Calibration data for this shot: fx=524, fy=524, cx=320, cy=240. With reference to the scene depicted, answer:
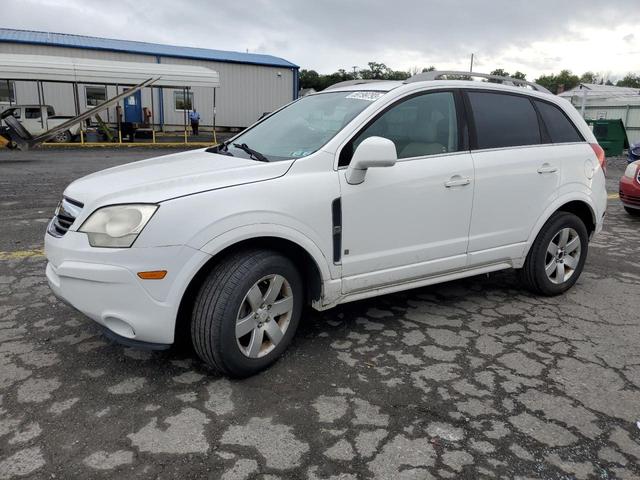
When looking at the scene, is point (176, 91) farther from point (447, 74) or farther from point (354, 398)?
point (354, 398)

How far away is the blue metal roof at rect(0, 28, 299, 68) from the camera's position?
→ 83.0ft

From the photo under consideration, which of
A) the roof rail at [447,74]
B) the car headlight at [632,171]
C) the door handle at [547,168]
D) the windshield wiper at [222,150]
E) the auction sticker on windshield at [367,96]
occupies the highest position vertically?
the roof rail at [447,74]

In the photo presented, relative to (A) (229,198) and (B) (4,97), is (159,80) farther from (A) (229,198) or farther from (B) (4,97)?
(A) (229,198)

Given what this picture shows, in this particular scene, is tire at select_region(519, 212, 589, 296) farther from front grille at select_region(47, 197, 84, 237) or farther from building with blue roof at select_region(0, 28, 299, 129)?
building with blue roof at select_region(0, 28, 299, 129)

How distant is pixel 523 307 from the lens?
13.9ft

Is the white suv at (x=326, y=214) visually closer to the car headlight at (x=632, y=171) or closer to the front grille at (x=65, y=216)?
the front grille at (x=65, y=216)

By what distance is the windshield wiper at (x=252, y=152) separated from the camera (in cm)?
337

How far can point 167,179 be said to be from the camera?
2932 millimetres

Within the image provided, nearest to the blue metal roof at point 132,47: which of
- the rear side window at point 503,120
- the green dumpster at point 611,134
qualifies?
the green dumpster at point 611,134

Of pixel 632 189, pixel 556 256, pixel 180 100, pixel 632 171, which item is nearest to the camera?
pixel 556 256

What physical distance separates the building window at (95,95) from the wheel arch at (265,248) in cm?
2669

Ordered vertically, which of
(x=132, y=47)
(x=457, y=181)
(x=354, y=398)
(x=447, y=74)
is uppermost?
(x=132, y=47)

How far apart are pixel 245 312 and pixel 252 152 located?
1.17 meters

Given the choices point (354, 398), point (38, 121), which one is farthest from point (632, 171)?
point (38, 121)
